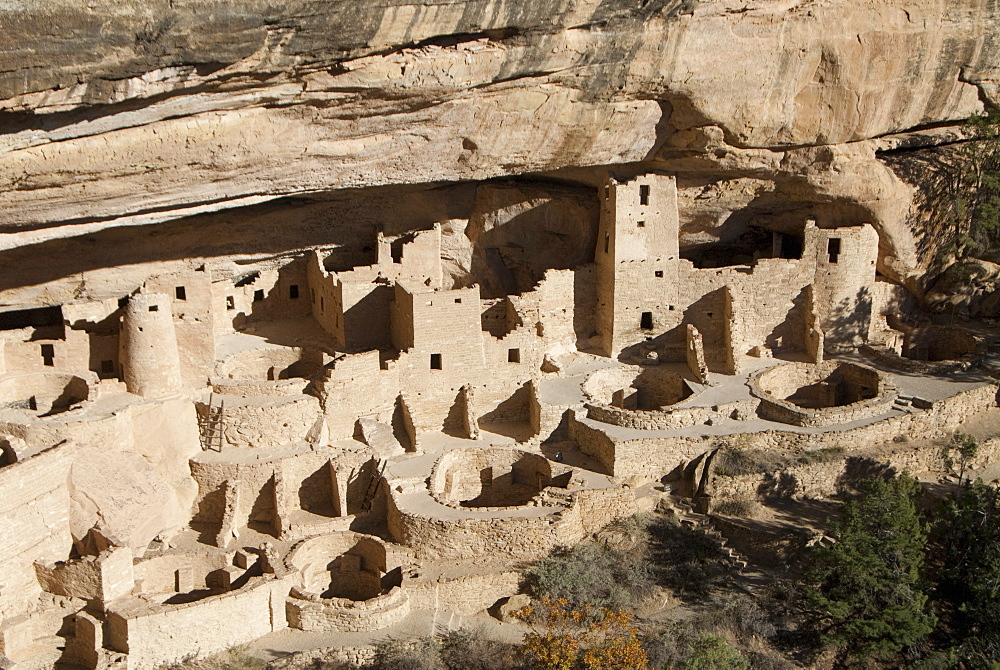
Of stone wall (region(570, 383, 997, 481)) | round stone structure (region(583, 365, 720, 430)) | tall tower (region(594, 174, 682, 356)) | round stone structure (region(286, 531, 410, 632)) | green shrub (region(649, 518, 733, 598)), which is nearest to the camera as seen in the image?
round stone structure (region(286, 531, 410, 632))

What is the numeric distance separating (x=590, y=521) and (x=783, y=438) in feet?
12.5

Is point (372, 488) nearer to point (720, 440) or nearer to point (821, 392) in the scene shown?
point (720, 440)

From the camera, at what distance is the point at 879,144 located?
21.7m

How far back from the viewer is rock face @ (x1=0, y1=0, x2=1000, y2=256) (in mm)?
13609

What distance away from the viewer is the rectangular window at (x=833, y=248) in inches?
881

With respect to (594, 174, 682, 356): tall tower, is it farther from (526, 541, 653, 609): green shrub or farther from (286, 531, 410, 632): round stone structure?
(286, 531, 410, 632): round stone structure

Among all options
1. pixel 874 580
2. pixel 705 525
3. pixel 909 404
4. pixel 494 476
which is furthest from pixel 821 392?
pixel 494 476

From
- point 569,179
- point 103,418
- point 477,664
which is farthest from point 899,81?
point 103,418

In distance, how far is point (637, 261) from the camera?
71.1 ft

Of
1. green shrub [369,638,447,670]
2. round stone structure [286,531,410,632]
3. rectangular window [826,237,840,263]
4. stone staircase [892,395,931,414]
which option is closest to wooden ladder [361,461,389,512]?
round stone structure [286,531,410,632]

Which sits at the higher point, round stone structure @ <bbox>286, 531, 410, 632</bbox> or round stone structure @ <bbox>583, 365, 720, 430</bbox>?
round stone structure @ <bbox>583, 365, 720, 430</bbox>

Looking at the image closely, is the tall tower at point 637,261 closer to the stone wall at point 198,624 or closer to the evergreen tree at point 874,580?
the evergreen tree at point 874,580

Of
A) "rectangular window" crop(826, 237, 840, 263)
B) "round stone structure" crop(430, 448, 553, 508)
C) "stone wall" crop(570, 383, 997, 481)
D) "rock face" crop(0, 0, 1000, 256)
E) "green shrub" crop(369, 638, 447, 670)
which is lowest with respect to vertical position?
"green shrub" crop(369, 638, 447, 670)

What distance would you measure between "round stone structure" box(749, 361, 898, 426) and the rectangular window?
2053 mm
